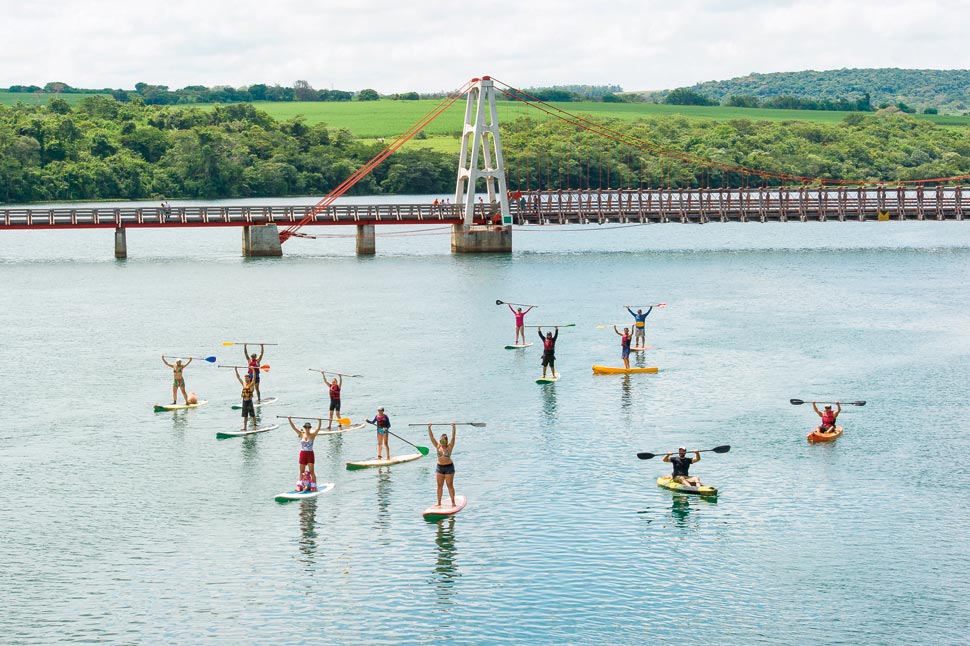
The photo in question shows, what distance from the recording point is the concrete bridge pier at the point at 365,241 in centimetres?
13375

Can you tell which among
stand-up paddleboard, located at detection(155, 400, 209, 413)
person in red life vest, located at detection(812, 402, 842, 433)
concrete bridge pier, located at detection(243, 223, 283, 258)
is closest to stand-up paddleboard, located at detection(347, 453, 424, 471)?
stand-up paddleboard, located at detection(155, 400, 209, 413)

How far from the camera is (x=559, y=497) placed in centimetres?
4094

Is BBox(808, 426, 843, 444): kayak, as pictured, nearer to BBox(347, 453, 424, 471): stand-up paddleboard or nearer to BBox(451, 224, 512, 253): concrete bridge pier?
BBox(347, 453, 424, 471): stand-up paddleboard

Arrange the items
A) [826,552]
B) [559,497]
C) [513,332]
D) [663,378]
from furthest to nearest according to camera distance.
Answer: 1. [513,332]
2. [663,378]
3. [559,497]
4. [826,552]

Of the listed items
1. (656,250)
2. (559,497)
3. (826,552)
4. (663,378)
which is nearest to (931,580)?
(826,552)

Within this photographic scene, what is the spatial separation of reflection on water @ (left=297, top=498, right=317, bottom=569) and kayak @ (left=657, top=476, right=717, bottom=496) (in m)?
10.9

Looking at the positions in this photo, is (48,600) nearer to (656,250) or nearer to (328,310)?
(328,310)

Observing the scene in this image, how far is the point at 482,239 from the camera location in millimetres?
129250

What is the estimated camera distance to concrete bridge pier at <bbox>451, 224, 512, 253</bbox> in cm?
12838

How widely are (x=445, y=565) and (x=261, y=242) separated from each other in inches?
3896

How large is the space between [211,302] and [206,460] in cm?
4933

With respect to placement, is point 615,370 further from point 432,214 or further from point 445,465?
point 432,214

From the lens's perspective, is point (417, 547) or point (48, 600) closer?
point (48, 600)

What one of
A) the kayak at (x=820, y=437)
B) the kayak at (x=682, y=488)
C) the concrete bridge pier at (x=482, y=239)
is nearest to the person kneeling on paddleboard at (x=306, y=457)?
the kayak at (x=682, y=488)
